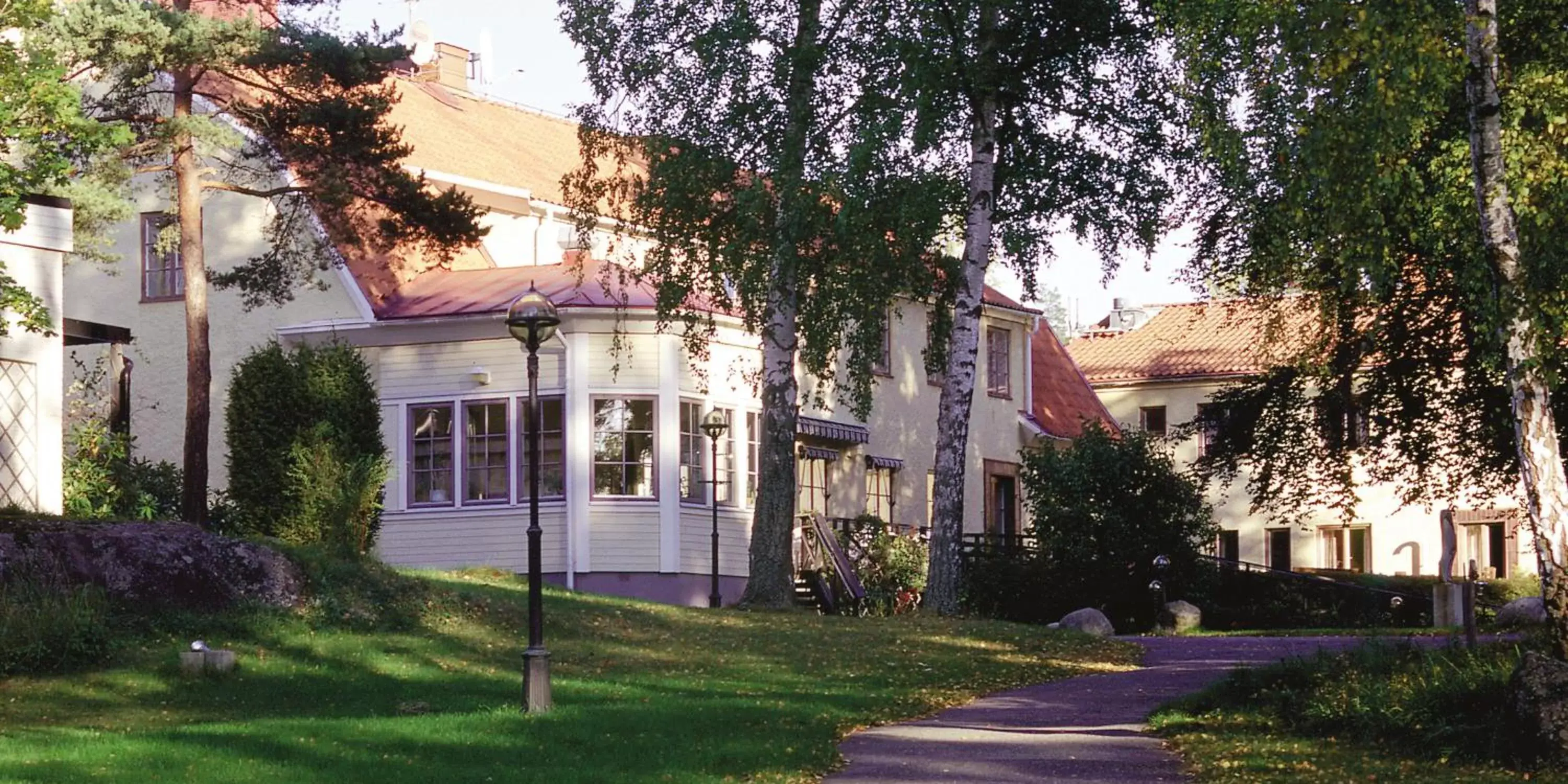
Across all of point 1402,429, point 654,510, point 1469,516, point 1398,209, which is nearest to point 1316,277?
point 1398,209

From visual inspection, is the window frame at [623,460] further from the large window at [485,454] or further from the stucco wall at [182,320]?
the stucco wall at [182,320]

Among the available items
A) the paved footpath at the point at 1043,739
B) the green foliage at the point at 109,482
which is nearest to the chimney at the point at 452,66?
the green foliage at the point at 109,482

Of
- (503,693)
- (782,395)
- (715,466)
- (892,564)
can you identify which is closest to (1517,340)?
(503,693)

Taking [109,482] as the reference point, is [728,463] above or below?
above

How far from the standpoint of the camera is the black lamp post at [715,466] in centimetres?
2952

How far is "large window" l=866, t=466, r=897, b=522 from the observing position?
37.7m

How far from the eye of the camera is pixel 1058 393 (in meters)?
46.2

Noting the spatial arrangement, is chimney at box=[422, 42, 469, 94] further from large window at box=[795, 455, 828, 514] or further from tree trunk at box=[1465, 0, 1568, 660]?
tree trunk at box=[1465, 0, 1568, 660]

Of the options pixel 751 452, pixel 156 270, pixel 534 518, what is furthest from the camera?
pixel 156 270

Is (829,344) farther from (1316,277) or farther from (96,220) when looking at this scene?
(96,220)

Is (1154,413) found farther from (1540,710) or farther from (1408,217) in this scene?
(1540,710)

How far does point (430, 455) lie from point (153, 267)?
19.4 feet

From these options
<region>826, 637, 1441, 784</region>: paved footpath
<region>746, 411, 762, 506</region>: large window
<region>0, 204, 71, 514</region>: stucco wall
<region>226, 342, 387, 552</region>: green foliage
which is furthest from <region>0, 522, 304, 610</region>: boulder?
<region>746, 411, 762, 506</region>: large window

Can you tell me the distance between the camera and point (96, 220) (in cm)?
2812
